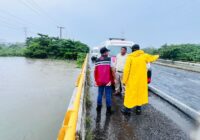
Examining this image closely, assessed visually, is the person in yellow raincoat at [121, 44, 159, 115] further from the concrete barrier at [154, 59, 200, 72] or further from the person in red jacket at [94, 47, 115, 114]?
the concrete barrier at [154, 59, 200, 72]

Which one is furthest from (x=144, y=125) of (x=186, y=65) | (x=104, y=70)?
(x=186, y=65)

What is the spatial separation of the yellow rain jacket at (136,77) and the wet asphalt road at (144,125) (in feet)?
1.82

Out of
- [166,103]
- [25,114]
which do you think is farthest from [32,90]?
[166,103]

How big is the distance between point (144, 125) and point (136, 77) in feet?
4.30

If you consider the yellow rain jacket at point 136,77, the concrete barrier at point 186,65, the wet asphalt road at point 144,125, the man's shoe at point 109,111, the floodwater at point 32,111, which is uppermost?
the yellow rain jacket at point 136,77

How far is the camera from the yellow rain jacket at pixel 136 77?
642 cm

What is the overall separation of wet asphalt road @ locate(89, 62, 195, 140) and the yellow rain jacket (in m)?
0.56

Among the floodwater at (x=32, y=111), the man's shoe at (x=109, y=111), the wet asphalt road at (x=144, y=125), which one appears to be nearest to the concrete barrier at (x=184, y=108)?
the wet asphalt road at (x=144, y=125)

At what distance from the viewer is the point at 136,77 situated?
253 inches

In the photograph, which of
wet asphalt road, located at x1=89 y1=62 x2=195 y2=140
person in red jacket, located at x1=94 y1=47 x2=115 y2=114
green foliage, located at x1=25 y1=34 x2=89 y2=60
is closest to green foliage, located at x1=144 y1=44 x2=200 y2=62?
green foliage, located at x1=25 y1=34 x2=89 y2=60

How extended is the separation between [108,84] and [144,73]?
3.55ft

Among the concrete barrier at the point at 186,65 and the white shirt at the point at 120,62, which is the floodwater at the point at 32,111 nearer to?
the white shirt at the point at 120,62

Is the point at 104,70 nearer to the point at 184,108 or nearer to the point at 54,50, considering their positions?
the point at 184,108

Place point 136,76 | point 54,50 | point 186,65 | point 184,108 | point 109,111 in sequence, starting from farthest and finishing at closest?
point 54,50
point 186,65
point 184,108
point 109,111
point 136,76
